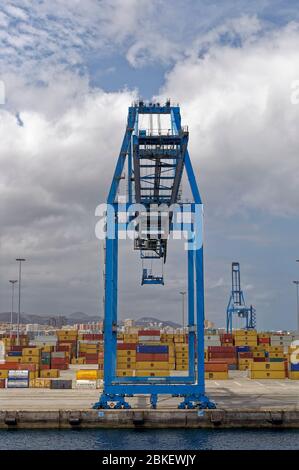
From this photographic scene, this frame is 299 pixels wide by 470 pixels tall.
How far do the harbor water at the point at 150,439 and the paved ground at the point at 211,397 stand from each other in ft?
10.8

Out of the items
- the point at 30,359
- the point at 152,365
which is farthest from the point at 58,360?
the point at 152,365

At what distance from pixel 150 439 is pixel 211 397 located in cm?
1102

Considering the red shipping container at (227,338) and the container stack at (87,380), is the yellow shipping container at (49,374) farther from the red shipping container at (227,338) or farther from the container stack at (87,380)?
the red shipping container at (227,338)

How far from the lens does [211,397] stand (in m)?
39.7

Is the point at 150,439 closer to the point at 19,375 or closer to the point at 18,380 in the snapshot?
the point at 19,375

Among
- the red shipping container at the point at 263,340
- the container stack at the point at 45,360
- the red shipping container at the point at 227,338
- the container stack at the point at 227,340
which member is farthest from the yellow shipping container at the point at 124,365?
the red shipping container at the point at 263,340

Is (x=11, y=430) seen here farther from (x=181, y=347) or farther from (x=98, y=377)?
(x=181, y=347)

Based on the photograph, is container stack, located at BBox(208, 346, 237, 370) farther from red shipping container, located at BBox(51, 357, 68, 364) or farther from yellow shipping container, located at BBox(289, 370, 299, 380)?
red shipping container, located at BBox(51, 357, 68, 364)

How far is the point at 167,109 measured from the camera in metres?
34.5

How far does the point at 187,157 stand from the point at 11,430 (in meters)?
20.7

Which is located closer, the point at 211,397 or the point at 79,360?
the point at 211,397

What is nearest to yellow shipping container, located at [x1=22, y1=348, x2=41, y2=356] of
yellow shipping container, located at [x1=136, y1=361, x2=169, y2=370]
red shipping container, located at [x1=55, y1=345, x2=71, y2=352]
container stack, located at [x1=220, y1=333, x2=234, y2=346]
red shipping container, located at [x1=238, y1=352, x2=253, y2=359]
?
yellow shipping container, located at [x1=136, y1=361, x2=169, y2=370]
